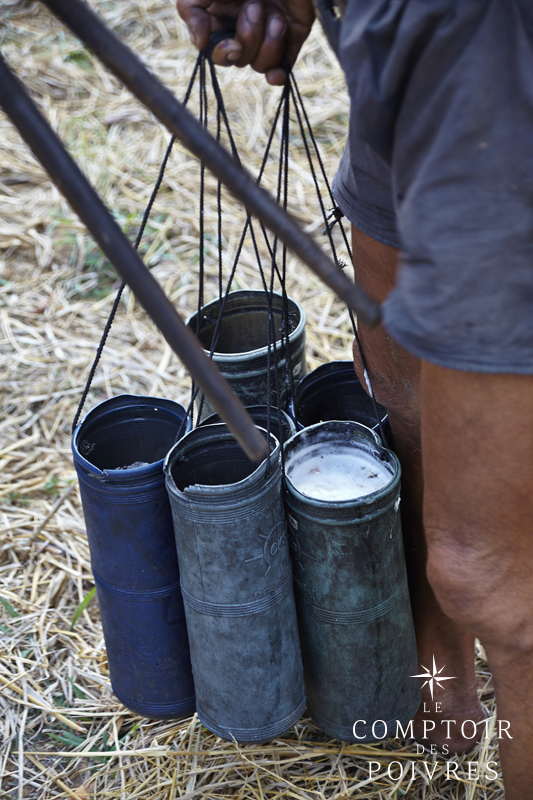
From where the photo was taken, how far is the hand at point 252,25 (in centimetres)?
144

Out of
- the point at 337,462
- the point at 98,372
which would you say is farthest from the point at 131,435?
the point at 98,372

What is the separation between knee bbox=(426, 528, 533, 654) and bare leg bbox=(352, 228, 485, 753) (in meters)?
0.42

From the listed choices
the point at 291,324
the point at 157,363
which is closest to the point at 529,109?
the point at 291,324

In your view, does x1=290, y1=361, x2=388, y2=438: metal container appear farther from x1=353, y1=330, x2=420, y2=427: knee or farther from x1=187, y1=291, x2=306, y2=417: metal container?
x1=353, y1=330, x2=420, y2=427: knee

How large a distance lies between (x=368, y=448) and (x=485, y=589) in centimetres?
48

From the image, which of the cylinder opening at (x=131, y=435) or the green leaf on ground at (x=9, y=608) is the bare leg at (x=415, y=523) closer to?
the cylinder opening at (x=131, y=435)

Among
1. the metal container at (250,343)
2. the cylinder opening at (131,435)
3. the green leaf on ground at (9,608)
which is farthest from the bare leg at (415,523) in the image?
the green leaf on ground at (9,608)

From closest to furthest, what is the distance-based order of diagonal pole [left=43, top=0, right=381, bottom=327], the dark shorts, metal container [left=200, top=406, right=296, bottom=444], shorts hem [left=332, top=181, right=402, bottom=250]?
the dark shorts, diagonal pole [left=43, top=0, right=381, bottom=327], shorts hem [left=332, top=181, right=402, bottom=250], metal container [left=200, top=406, right=296, bottom=444]

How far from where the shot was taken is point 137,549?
61.9 inches

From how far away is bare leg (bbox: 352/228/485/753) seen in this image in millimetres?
1483

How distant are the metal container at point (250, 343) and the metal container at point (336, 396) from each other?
5 centimetres

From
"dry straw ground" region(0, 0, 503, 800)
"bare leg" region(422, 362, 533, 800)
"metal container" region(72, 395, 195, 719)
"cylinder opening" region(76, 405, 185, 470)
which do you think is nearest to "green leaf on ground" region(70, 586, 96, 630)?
"dry straw ground" region(0, 0, 503, 800)

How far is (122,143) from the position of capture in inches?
178

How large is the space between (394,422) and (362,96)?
2.67 feet
